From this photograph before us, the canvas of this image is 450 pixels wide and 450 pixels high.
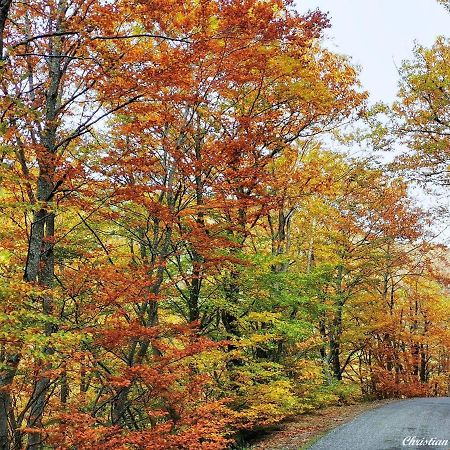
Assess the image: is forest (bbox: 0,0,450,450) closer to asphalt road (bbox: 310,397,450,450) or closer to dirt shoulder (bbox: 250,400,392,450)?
dirt shoulder (bbox: 250,400,392,450)

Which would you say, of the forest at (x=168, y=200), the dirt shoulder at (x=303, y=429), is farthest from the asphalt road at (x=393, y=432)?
the forest at (x=168, y=200)

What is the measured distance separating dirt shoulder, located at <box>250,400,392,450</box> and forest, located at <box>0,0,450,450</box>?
61 centimetres

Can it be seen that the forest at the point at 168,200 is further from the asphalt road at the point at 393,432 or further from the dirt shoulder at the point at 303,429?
the asphalt road at the point at 393,432

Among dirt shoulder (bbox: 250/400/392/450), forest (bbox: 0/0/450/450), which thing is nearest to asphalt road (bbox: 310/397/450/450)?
dirt shoulder (bbox: 250/400/392/450)

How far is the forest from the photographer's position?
6836 millimetres

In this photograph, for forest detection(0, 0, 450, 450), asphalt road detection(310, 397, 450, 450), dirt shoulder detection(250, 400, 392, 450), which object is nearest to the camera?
forest detection(0, 0, 450, 450)

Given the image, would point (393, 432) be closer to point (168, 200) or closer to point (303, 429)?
point (303, 429)

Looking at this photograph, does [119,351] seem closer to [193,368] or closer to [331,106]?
[193,368]

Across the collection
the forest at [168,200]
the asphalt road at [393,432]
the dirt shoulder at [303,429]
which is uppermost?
the forest at [168,200]

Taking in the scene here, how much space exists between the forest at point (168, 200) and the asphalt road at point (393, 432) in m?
1.52

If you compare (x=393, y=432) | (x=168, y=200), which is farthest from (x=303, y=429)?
(x=168, y=200)

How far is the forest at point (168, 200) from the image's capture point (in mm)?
6836

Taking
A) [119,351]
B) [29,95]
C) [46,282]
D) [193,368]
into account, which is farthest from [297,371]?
[29,95]

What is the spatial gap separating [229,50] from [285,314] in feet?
27.7
